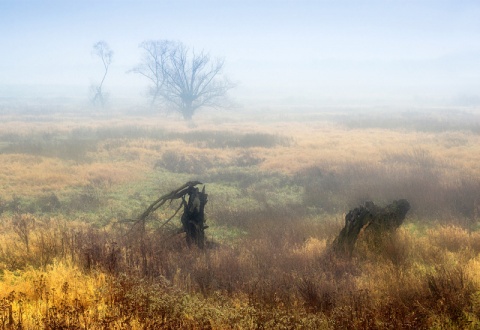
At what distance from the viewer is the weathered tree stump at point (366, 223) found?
22.2 ft

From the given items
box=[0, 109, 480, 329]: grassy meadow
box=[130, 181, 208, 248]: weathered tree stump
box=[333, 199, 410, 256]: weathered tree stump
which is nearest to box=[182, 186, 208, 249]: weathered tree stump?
box=[130, 181, 208, 248]: weathered tree stump

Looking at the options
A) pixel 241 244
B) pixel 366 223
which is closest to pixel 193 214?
pixel 241 244

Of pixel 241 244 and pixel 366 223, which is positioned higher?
pixel 366 223

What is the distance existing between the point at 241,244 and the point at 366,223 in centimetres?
273

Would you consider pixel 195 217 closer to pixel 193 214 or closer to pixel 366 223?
pixel 193 214

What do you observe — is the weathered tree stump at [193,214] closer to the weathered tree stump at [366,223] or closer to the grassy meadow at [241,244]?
the grassy meadow at [241,244]

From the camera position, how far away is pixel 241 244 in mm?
8016

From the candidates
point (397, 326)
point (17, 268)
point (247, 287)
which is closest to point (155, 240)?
point (17, 268)

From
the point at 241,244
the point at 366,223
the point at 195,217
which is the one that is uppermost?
the point at 195,217

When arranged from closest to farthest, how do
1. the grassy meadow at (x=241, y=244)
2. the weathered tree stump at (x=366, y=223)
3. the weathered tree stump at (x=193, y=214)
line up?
the grassy meadow at (x=241, y=244), the weathered tree stump at (x=366, y=223), the weathered tree stump at (x=193, y=214)

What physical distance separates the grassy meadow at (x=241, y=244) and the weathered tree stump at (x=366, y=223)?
285 mm

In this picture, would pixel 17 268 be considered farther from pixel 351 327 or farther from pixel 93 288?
pixel 351 327

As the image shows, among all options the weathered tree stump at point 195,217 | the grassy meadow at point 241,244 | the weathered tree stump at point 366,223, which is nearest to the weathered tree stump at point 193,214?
the weathered tree stump at point 195,217

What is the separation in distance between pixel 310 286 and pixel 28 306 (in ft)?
11.5
